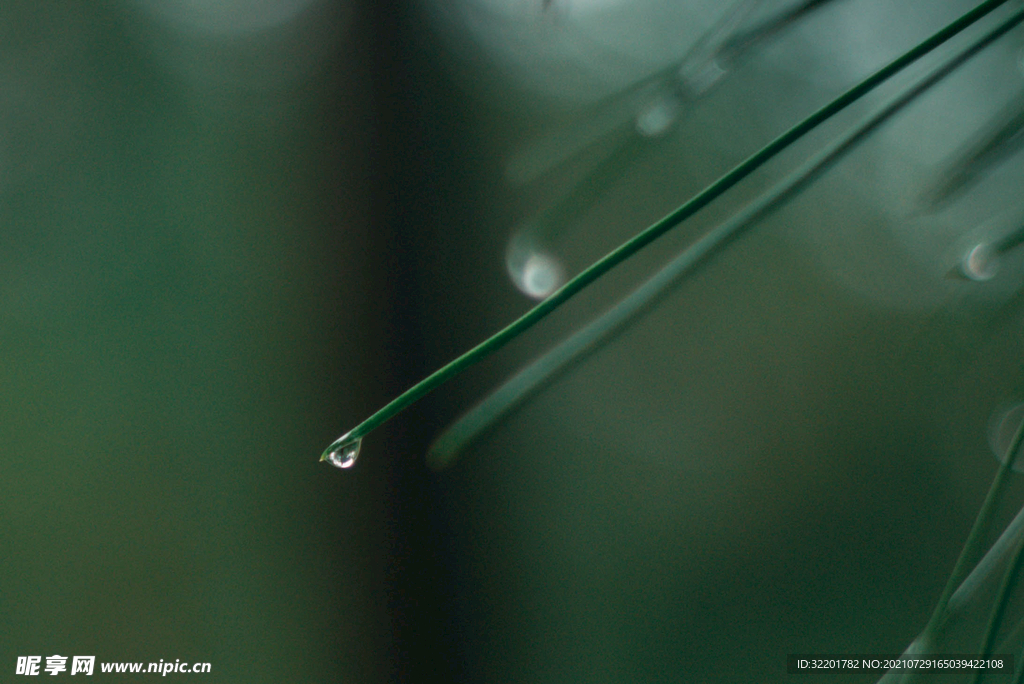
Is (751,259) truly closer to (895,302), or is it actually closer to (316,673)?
(895,302)

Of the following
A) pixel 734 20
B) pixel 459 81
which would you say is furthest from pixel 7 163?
pixel 734 20

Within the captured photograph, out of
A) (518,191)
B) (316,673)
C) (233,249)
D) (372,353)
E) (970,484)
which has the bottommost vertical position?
(316,673)

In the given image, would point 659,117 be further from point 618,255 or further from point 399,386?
point 399,386

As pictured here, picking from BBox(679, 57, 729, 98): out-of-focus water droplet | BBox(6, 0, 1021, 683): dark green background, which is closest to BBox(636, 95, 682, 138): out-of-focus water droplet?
BBox(679, 57, 729, 98): out-of-focus water droplet

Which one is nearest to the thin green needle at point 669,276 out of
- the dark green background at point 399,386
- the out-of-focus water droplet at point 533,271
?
the out-of-focus water droplet at point 533,271

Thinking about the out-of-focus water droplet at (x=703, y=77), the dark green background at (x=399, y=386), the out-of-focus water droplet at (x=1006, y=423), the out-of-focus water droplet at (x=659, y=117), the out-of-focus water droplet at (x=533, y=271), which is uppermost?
the dark green background at (x=399, y=386)

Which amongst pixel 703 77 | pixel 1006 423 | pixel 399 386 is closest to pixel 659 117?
pixel 703 77

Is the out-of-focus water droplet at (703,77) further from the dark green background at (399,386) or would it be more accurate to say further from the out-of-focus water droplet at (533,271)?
the dark green background at (399,386)
